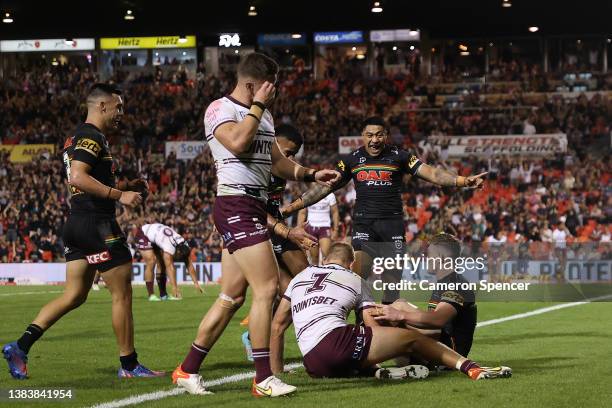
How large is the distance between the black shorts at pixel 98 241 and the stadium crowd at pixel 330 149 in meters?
16.1

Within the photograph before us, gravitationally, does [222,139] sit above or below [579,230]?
above

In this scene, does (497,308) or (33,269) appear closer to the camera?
(497,308)

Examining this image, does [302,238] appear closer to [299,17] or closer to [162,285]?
[162,285]

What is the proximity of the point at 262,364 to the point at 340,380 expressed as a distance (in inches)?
41.6

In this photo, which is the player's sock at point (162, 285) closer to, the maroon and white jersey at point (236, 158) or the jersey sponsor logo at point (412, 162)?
the jersey sponsor logo at point (412, 162)

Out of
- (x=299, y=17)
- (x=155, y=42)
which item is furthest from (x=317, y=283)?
(x=155, y=42)

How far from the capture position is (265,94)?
712 centimetres

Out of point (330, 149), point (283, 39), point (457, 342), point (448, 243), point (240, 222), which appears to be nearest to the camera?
point (240, 222)

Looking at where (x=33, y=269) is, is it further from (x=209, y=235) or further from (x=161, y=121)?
(x=161, y=121)

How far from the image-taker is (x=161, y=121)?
43.4 m

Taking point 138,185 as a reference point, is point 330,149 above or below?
above

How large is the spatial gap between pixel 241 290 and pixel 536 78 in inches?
1533

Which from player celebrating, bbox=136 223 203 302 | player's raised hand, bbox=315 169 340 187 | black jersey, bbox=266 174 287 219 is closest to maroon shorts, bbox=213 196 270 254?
player's raised hand, bbox=315 169 340 187

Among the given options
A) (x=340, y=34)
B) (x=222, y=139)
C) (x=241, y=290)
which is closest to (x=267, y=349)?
(x=241, y=290)
